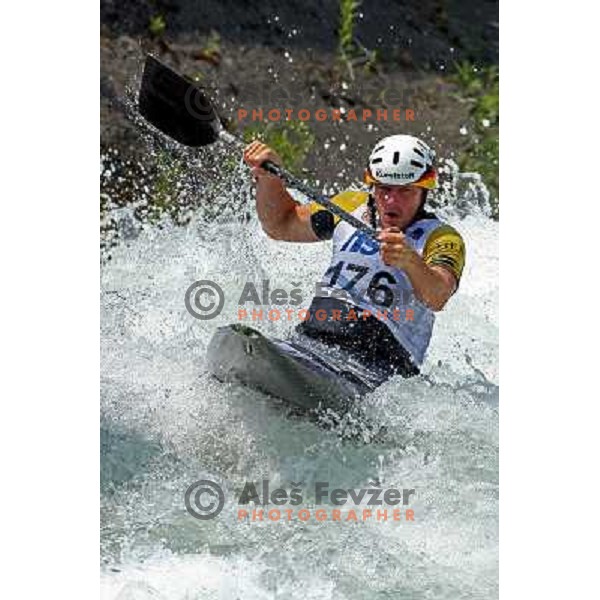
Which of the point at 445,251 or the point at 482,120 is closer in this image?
the point at 445,251

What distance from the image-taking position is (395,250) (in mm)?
3100

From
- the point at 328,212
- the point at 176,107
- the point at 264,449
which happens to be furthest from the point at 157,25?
the point at 264,449

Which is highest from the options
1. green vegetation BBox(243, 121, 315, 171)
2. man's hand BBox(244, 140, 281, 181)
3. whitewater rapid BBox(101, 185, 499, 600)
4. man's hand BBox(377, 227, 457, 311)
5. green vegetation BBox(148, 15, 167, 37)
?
green vegetation BBox(148, 15, 167, 37)

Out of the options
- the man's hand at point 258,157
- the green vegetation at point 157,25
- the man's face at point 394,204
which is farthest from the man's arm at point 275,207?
the green vegetation at point 157,25

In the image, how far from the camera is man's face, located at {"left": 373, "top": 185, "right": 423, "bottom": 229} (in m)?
3.16

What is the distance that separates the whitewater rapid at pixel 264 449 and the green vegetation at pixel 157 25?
32cm

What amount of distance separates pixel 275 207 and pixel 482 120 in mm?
416

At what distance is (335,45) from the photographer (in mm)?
3182

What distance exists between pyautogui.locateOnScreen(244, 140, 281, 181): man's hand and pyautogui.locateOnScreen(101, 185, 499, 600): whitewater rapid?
87mm

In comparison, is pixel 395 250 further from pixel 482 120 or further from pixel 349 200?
pixel 482 120

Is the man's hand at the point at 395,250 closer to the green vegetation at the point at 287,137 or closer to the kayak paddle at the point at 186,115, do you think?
the kayak paddle at the point at 186,115

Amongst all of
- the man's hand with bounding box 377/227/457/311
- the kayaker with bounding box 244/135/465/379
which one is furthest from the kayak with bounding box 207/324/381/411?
the man's hand with bounding box 377/227/457/311

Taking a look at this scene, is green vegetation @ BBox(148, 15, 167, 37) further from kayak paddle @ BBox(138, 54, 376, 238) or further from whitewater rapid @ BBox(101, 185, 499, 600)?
whitewater rapid @ BBox(101, 185, 499, 600)
